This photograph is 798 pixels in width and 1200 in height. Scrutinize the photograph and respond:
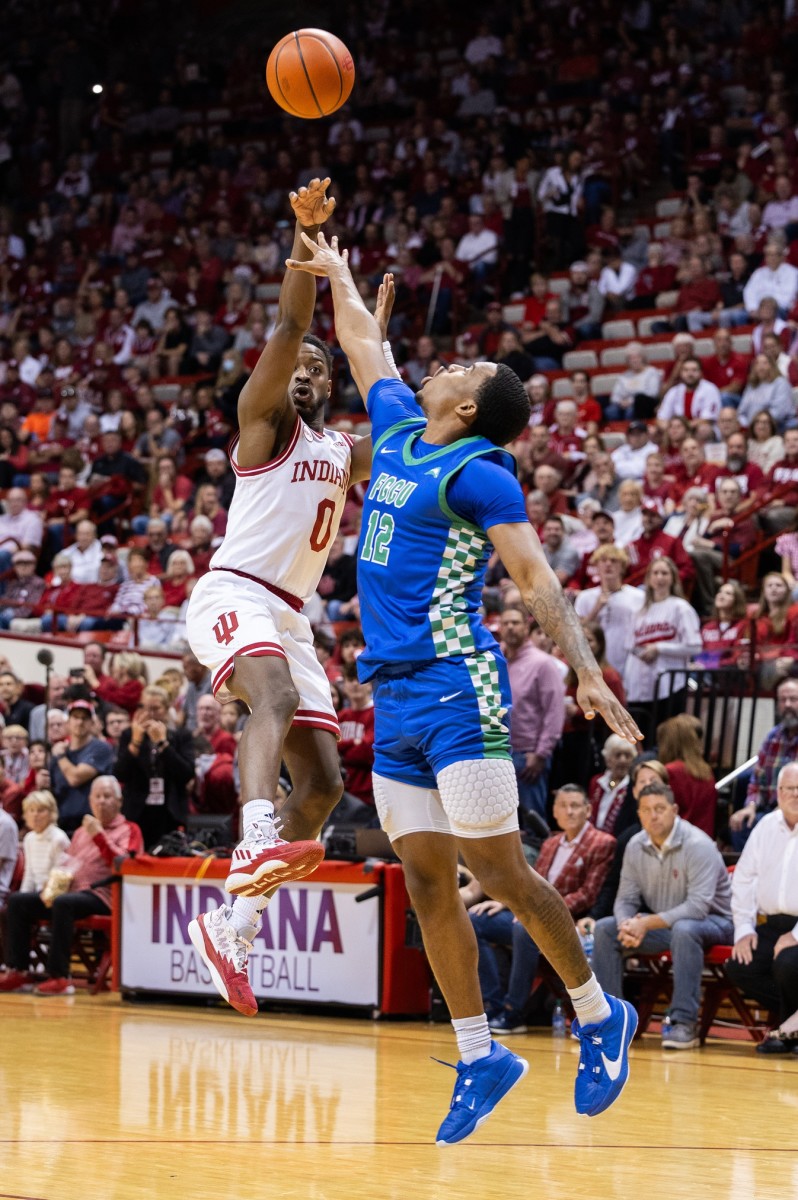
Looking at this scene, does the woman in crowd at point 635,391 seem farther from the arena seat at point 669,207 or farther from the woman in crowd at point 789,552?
the woman in crowd at point 789,552

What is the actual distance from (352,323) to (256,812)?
179 centimetres

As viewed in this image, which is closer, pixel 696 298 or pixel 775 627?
pixel 775 627

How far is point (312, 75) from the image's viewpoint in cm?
646

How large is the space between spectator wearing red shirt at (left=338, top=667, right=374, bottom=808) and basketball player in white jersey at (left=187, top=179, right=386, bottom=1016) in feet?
19.5

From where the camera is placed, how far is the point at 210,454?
18609mm

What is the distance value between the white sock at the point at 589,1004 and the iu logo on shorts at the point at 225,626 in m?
1.68

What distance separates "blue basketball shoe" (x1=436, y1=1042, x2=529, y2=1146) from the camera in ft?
18.4

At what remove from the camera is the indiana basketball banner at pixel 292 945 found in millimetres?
11117

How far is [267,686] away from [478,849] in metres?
0.96

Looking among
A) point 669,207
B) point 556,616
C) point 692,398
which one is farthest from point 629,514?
point 556,616

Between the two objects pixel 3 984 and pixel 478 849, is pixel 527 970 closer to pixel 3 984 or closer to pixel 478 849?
pixel 3 984

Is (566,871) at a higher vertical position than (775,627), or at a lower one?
lower

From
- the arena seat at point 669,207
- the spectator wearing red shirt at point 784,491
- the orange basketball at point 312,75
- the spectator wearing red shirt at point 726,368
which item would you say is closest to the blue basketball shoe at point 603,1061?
the orange basketball at point 312,75

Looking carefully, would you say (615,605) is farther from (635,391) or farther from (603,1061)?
(603,1061)
